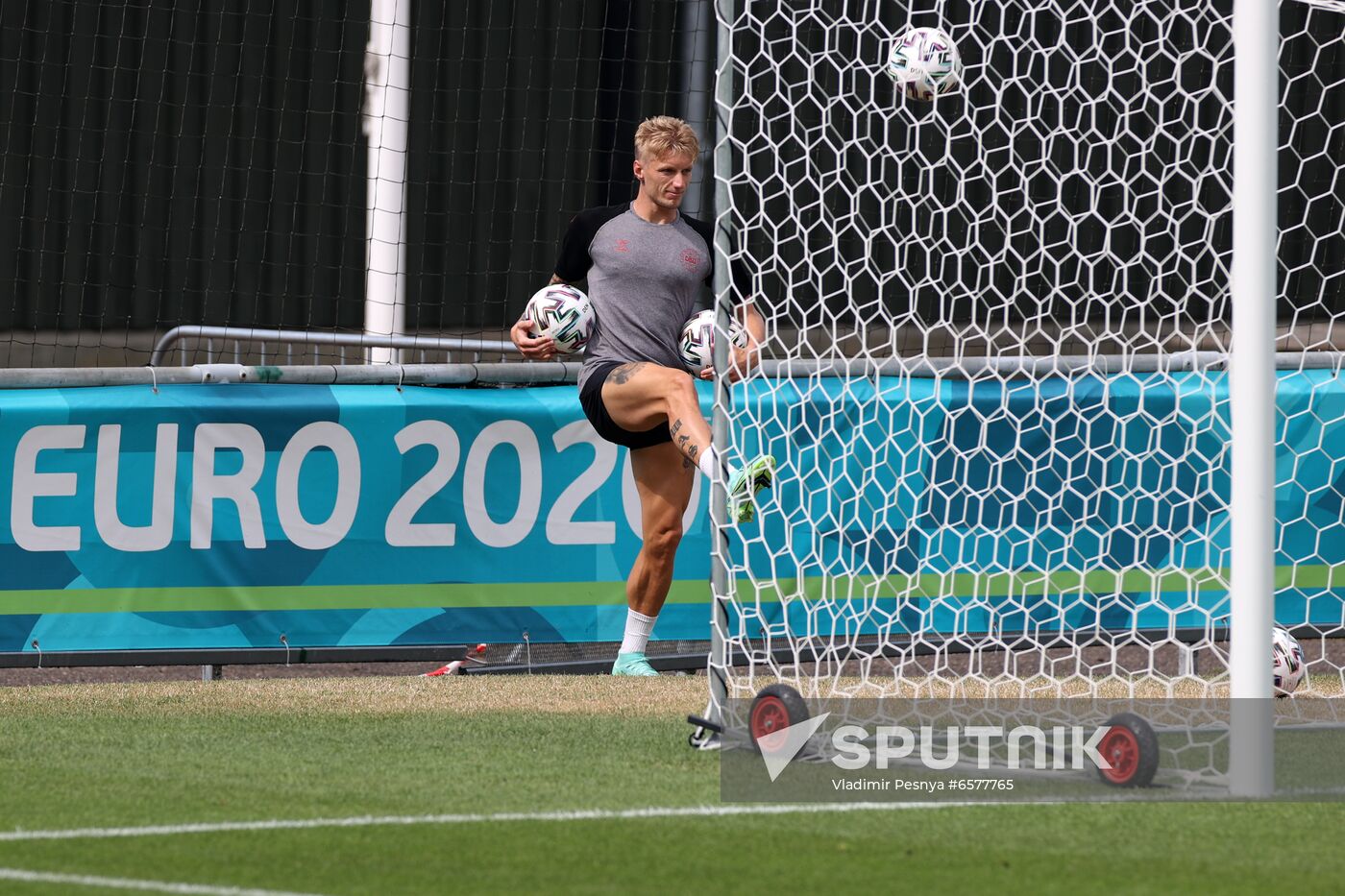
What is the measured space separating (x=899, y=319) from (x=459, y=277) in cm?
862

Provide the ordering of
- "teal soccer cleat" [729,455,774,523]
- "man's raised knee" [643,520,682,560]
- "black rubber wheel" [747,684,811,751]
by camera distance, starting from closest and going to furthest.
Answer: "black rubber wheel" [747,684,811,751] < "teal soccer cleat" [729,455,774,523] < "man's raised knee" [643,520,682,560]

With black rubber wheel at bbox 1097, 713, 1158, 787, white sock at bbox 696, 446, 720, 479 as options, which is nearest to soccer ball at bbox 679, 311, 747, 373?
white sock at bbox 696, 446, 720, 479

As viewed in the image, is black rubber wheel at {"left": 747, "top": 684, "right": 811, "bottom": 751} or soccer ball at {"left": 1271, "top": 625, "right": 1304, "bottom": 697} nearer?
black rubber wheel at {"left": 747, "top": 684, "right": 811, "bottom": 751}

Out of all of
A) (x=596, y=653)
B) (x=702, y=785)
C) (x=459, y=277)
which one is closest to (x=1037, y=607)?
(x=596, y=653)

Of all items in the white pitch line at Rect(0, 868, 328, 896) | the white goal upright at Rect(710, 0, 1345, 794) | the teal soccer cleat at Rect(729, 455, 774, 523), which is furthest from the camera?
the white goal upright at Rect(710, 0, 1345, 794)

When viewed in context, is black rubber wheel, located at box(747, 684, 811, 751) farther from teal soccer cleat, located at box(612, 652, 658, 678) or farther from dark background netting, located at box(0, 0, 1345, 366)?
dark background netting, located at box(0, 0, 1345, 366)

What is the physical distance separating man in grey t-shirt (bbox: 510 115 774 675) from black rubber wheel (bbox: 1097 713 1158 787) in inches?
88.6

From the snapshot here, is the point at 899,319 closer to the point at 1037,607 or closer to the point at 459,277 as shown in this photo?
the point at 1037,607

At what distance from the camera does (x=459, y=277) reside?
593 inches

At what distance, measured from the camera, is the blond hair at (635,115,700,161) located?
7.09 m

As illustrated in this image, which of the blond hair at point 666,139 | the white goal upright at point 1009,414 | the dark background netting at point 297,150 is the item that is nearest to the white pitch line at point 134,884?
the white goal upright at point 1009,414

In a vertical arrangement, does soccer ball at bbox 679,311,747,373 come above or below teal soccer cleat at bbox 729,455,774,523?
above

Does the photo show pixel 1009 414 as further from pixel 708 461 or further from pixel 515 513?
pixel 515 513

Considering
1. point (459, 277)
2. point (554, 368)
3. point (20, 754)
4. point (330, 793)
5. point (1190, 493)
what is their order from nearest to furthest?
point (330, 793) < point (20, 754) < point (1190, 493) < point (554, 368) < point (459, 277)
